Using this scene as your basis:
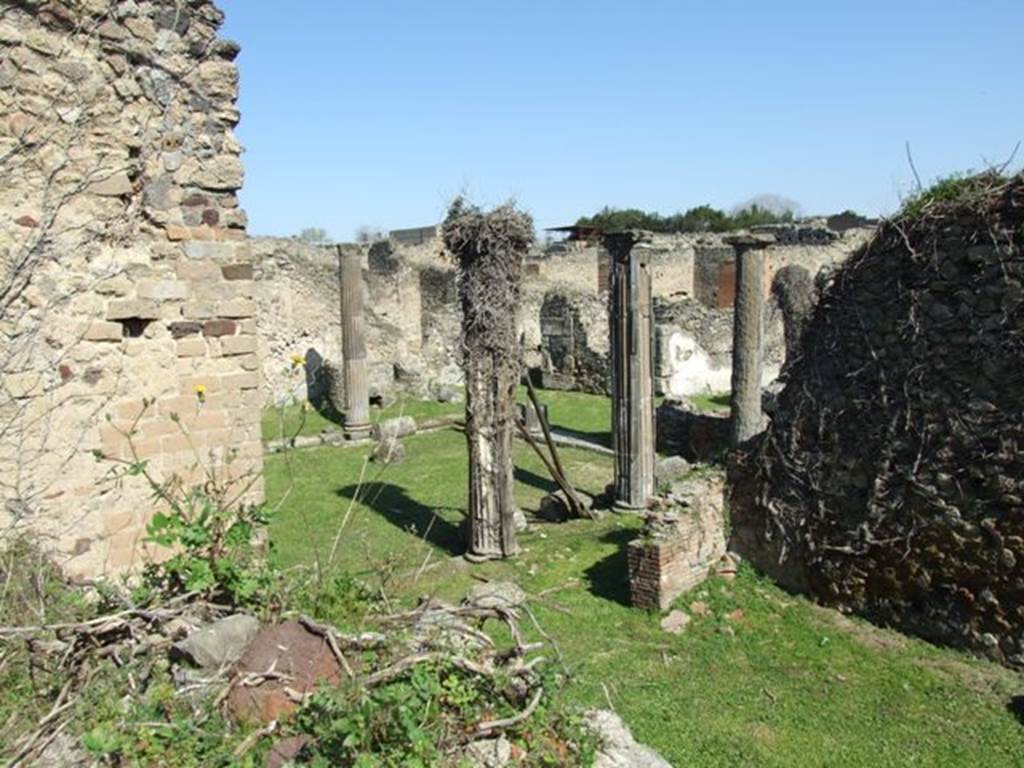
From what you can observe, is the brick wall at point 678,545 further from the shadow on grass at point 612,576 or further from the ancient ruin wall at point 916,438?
the ancient ruin wall at point 916,438

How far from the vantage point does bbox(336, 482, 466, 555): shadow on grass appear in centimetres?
1044

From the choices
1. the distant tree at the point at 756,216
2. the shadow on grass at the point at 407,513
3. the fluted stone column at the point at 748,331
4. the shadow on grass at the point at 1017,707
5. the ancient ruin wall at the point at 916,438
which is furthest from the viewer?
the distant tree at the point at 756,216

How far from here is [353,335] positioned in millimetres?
17000

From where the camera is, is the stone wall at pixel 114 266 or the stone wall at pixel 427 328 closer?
the stone wall at pixel 114 266

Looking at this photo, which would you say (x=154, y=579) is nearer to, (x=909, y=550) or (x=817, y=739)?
(x=817, y=739)

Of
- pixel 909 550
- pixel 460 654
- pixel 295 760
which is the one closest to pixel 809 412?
pixel 909 550

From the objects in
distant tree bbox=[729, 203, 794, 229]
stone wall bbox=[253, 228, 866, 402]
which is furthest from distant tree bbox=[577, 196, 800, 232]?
stone wall bbox=[253, 228, 866, 402]

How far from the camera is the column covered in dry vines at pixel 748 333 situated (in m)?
12.3

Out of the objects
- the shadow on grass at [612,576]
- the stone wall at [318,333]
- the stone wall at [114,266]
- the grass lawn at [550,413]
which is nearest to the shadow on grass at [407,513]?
the shadow on grass at [612,576]

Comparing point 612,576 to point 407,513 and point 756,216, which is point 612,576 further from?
point 756,216

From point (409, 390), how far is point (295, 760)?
695 inches

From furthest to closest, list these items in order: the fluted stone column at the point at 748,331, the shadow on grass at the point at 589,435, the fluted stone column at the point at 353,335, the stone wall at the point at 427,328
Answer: the stone wall at the point at 427,328
the fluted stone column at the point at 353,335
the shadow on grass at the point at 589,435
the fluted stone column at the point at 748,331

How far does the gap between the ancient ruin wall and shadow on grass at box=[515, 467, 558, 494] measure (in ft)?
17.2

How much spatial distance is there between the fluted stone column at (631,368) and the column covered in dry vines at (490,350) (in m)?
2.07
